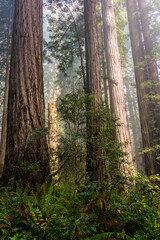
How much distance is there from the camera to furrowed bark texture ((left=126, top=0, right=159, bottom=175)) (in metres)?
7.43

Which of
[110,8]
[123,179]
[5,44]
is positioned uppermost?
[5,44]

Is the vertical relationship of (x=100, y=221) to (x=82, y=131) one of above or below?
below

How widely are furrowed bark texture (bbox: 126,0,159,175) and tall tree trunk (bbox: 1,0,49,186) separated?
5434 millimetres

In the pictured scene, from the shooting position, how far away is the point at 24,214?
6.71 feet

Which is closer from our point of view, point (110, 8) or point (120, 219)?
point (120, 219)

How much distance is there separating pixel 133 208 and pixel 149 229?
37 centimetres

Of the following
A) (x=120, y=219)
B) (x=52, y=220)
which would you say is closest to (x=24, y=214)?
(x=52, y=220)

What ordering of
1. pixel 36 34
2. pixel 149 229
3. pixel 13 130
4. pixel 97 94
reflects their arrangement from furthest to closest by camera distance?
pixel 97 94
pixel 36 34
pixel 13 130
pixel 149 229

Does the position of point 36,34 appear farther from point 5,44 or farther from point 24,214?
point 5,44

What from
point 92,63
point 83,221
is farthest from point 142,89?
point 83,221

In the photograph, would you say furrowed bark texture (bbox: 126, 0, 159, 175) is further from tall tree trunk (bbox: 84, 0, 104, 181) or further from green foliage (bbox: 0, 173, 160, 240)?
green foliage (bbox: 0, 173, 160, 240)

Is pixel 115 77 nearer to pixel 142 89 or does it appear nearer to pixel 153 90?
pixel 142 89

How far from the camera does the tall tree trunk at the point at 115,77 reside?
19.4ft

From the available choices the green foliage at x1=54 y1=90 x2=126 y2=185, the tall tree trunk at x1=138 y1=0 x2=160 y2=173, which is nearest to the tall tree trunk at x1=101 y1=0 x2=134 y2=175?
the tall tree trunk at x1=138 y1=0 x2=160 y2=173
